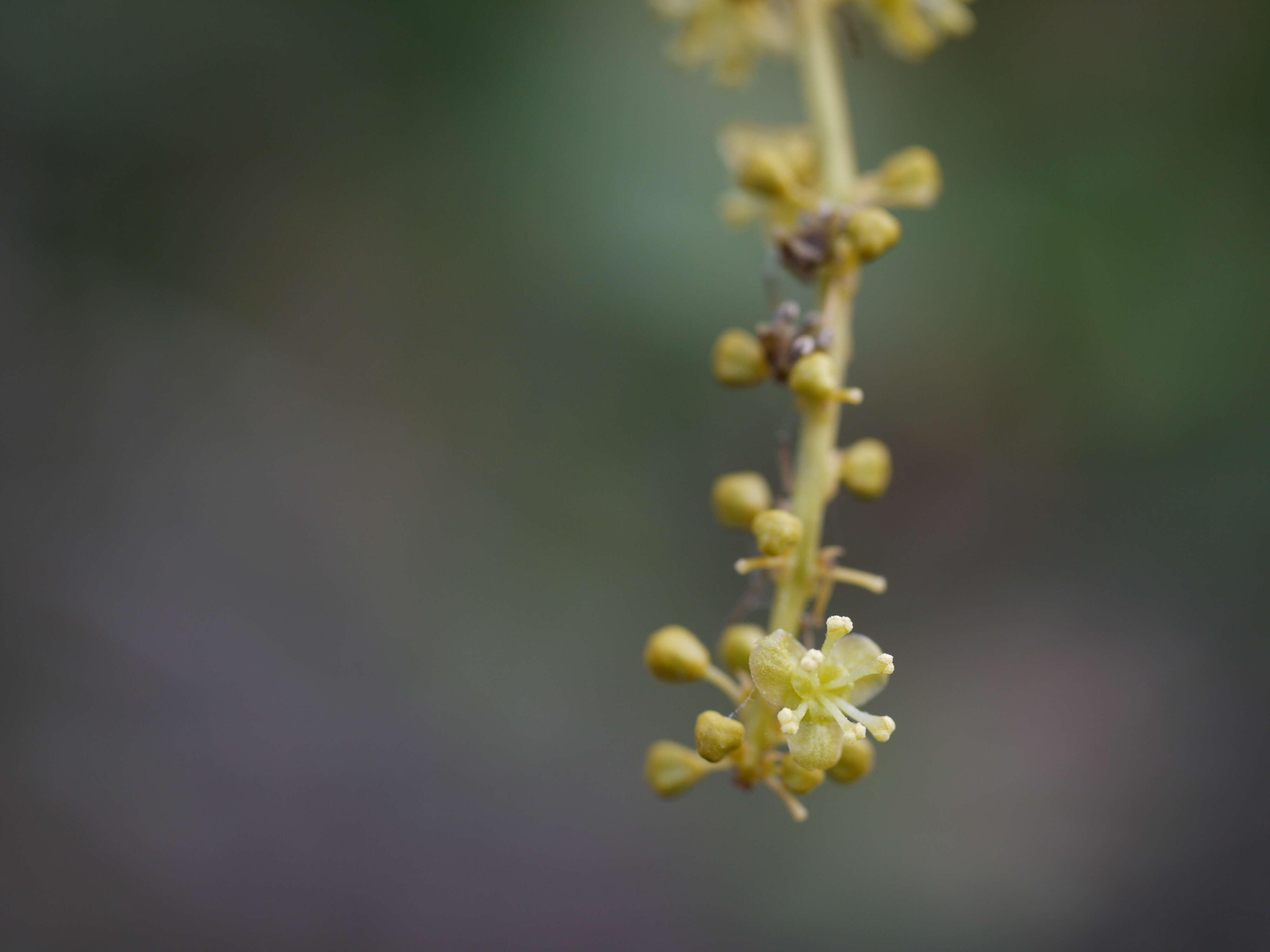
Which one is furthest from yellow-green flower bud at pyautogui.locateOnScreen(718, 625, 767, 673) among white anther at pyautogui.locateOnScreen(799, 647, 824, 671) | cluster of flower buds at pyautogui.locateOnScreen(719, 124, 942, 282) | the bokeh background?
the bokeh background

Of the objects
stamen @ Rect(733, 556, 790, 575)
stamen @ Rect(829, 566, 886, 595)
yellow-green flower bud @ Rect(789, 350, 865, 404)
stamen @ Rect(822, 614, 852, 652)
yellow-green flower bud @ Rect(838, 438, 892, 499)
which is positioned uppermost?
yellow-green flower bud @ Rect(789, 350, 865, 404)

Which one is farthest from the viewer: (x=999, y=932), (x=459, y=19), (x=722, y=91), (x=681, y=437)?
(x=681, y=437)

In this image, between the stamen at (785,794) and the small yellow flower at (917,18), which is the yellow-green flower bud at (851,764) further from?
the small yellow flower at (917,18)

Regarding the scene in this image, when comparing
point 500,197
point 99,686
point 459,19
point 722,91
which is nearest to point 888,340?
point 722,91

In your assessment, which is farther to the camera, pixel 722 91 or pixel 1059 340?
pixel 1059 340

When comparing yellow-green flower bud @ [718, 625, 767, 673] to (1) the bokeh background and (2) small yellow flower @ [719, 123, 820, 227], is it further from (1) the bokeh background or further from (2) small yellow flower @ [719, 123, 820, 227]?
(1) the bokeh background

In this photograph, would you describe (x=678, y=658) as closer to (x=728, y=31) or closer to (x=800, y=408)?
(x=800, y=408)

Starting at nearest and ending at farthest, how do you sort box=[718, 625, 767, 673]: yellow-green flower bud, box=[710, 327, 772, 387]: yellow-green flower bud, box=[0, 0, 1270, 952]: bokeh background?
1. box=[718, 625, 767, 673]: yellow-green flower bud
2. box=[710, 327, 772, 387]: yellow-green flower bud
3. box=[0, 0, 1270, 952]: bokeh background

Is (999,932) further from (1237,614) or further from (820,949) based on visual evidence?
(1237,614)
